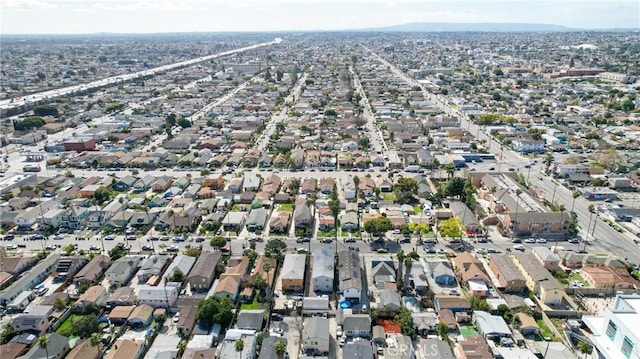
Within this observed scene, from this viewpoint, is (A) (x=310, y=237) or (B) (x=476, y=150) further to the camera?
(B) (x=476, y=150)

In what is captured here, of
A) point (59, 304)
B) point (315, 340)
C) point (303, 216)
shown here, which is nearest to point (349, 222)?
point (303, 216)

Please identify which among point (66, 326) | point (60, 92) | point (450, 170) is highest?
point (60, 92)

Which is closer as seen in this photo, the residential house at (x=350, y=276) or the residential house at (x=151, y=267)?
the residential house at (x=350, y=276)

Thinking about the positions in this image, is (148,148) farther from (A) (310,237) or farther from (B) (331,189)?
(A) (310,237)

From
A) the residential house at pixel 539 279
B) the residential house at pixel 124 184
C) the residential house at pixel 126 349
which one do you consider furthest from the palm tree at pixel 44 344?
the residential house at pixel 539 279


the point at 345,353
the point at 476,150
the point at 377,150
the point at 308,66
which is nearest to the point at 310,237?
the point at 345,353

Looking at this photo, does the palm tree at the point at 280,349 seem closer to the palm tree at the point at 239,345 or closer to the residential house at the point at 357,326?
the palm tree at the point at 239,345

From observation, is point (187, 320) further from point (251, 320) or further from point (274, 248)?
point (274, 248)
